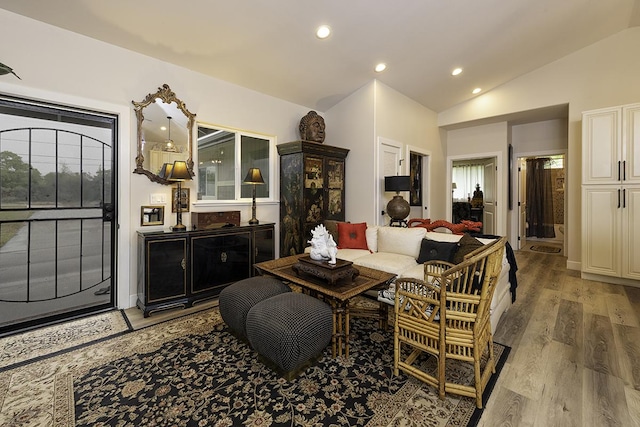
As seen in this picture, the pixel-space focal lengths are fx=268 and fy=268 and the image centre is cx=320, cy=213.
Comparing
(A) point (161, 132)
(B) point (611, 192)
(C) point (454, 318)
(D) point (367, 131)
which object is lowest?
(C) point (454, 318)

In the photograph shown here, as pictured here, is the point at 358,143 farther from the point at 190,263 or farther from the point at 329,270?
the point at 190,263

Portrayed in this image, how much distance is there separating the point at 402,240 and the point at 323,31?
2.64m

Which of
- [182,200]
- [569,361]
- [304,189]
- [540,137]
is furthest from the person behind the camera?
[540,137]

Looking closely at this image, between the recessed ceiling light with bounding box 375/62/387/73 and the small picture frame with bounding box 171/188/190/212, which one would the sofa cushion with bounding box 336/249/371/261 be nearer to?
the small picture frame with bounding box 171/188/190/212

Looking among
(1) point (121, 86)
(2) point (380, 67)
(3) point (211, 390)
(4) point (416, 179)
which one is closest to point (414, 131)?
(4) point (416, 179)

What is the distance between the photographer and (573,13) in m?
3.38

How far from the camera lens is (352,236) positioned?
376 cm

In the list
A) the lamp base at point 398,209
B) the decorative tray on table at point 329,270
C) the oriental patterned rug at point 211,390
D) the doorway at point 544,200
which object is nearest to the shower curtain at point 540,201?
the doorway at point 544,200

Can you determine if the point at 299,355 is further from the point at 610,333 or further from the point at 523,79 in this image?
the point at 523,79

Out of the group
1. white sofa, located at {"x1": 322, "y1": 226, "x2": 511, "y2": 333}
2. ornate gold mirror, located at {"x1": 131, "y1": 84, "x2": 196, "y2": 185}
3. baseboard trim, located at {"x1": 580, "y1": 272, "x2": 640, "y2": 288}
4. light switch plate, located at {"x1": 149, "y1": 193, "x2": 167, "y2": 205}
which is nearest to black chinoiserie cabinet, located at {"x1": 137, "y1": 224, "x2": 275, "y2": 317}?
light switch plate, located at {"x1": 149, "y1": 193, "x2": 167, "y2": 205}

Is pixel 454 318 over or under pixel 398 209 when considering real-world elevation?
under

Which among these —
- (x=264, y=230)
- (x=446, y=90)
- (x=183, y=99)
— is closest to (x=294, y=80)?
(x=183, y=99)

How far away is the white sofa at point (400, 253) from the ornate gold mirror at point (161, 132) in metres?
2.41

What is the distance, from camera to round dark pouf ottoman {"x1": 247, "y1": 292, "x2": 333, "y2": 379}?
1.70 m
